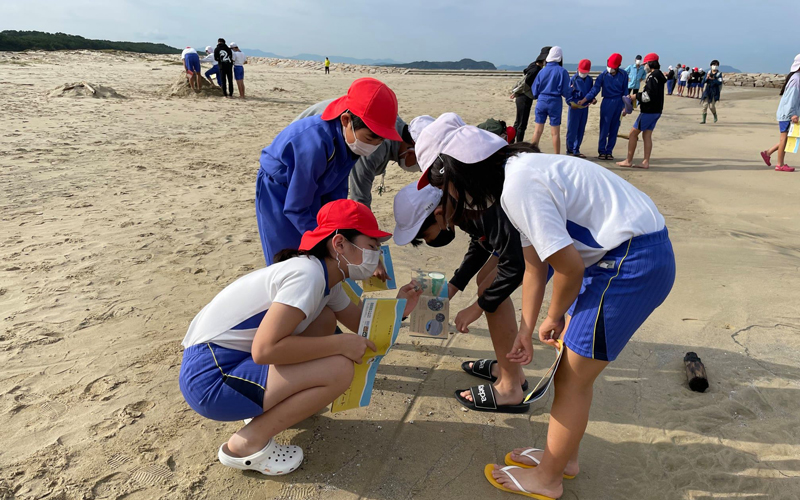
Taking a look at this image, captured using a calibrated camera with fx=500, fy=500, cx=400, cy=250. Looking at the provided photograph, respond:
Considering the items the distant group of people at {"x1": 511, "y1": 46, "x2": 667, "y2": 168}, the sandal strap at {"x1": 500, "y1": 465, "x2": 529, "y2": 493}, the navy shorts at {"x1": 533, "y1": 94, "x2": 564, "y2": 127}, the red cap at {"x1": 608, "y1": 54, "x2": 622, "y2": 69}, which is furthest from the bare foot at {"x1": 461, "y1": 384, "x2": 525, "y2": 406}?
the red cap at {"x1": 608, "y1": 54, "x2": 622, "y2": 69}

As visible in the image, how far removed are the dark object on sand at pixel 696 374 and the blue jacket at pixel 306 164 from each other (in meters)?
2.29

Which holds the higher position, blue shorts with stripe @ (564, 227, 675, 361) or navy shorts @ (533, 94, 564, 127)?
navy shorts @ (533, 94, 564, 127)

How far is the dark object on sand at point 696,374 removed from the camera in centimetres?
283

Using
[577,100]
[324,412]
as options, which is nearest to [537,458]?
[324,412]

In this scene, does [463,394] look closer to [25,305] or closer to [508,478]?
[508,478]

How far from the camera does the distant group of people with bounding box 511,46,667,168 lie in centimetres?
767

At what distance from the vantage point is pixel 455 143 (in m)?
1.79

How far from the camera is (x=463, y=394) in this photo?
2.78 meters

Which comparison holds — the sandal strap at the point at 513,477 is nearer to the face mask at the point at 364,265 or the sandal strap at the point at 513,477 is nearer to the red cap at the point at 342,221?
the face mask at the point at 364,265

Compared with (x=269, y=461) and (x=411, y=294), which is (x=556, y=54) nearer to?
(x=411, y=294)

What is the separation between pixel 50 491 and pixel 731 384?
348 cm

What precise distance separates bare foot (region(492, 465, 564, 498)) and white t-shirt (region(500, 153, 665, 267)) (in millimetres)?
965

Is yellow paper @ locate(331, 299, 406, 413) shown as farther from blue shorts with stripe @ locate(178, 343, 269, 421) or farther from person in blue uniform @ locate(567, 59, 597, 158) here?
person in blue uniform @ locate(567, 59, 597, 158)

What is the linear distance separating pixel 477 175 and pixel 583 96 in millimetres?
7319
